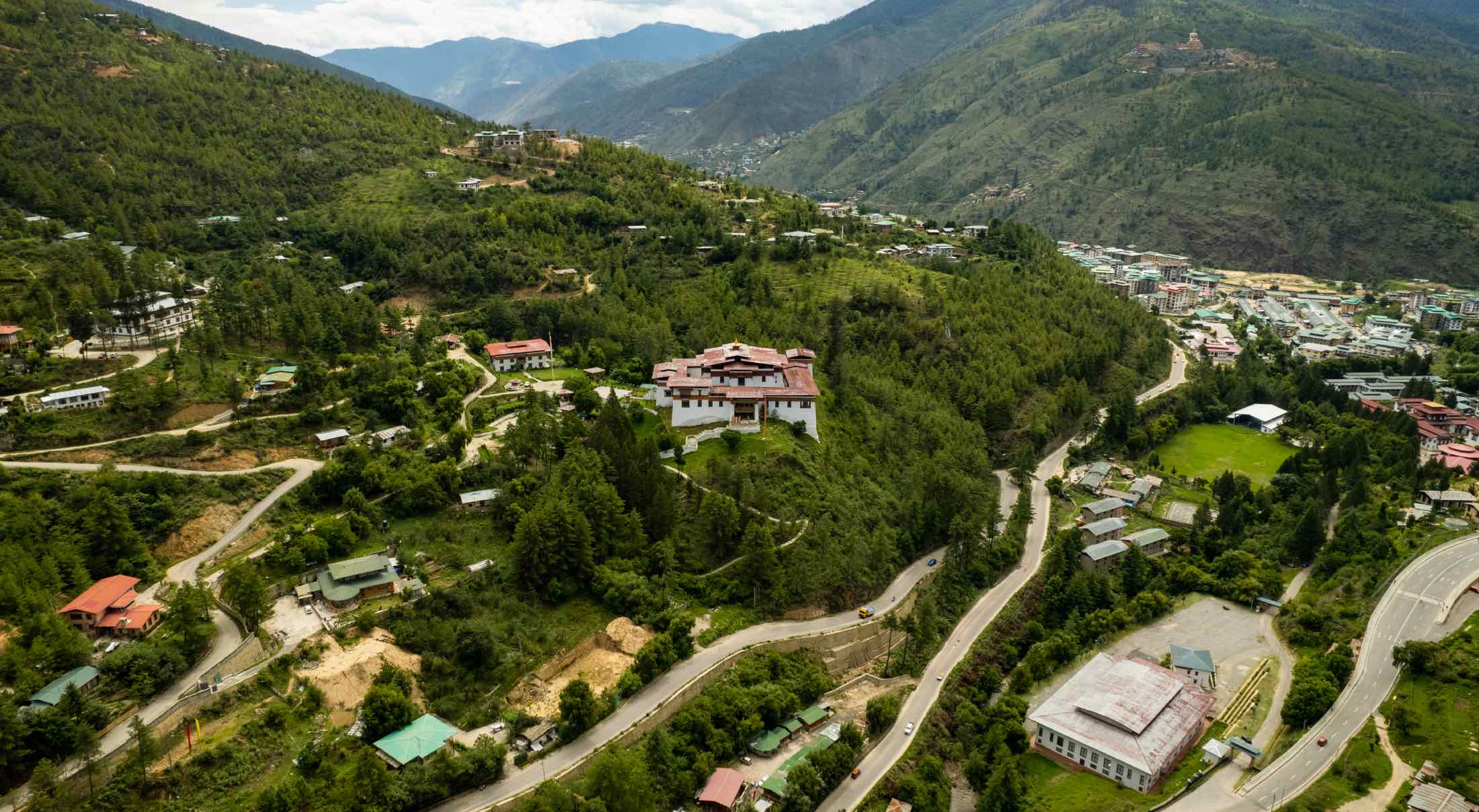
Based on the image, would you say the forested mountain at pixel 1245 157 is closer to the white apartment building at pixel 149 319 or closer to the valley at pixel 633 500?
the valley at pixel 633 500

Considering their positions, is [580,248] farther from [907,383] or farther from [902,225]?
[902,225]

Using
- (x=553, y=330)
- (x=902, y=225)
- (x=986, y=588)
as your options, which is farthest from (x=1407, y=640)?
(x=902, y=225)

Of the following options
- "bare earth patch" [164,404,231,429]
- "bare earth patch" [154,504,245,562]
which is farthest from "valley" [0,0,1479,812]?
"bare earth patch" [164,404,231,429]

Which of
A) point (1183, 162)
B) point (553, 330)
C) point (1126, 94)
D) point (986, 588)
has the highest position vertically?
point (1126, 94)

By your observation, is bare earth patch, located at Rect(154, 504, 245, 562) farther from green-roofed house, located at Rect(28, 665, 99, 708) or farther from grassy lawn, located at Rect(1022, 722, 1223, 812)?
grassy lawn, located at Rect(1022, 722, 1223, 812)

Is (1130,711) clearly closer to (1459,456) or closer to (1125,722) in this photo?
(1125,722)

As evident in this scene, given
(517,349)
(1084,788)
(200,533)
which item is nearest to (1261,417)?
(1084,788)
